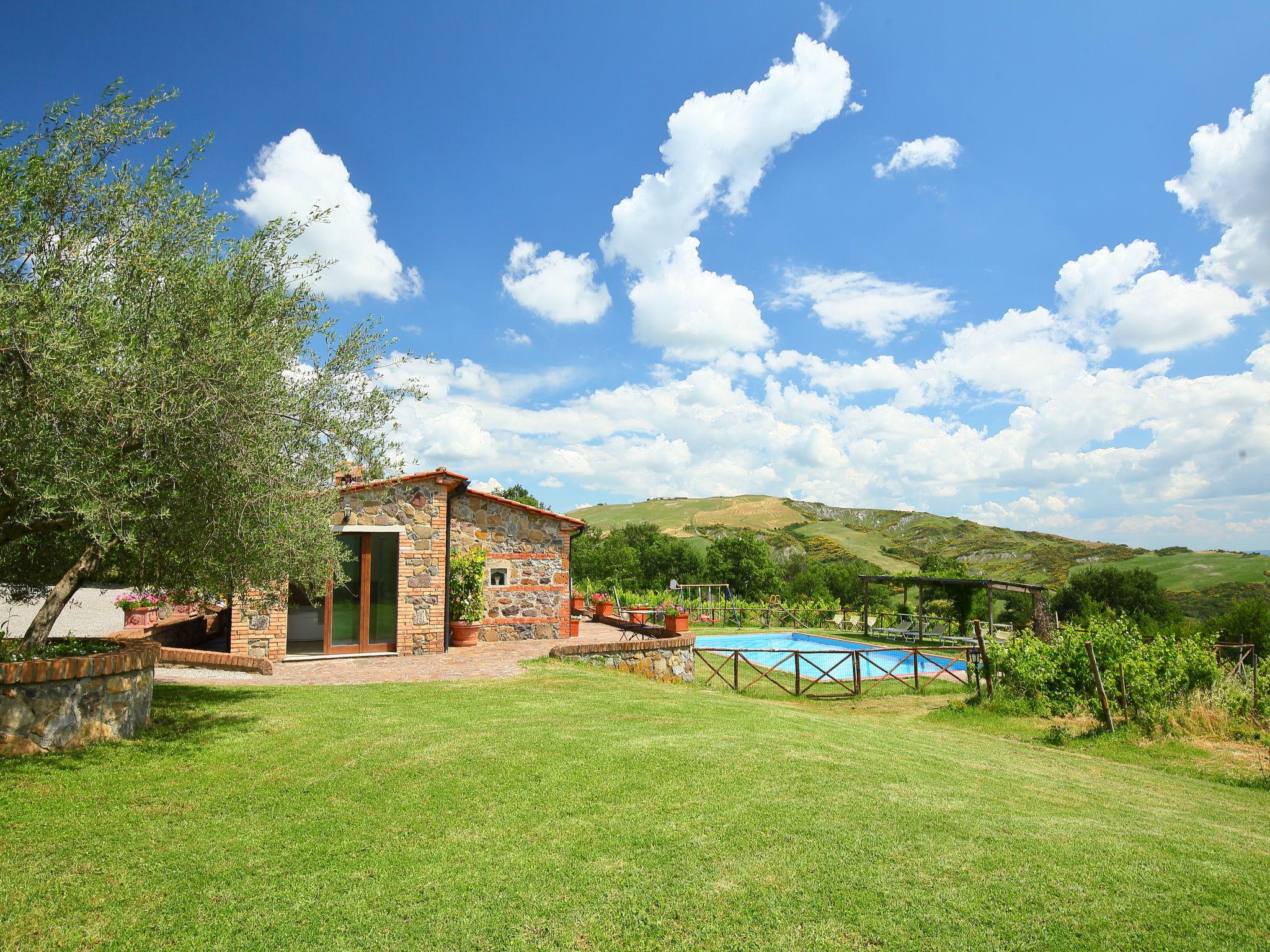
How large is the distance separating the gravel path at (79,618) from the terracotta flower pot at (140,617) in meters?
0.61

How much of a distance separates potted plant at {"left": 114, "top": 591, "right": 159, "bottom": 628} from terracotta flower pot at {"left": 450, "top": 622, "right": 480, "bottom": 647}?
5585 mm

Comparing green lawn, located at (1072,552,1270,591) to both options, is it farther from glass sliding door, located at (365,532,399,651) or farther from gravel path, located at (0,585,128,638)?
gravel path, located at (0,585,128,638)

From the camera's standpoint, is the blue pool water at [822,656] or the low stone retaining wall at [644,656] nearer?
the low stone retaining wall at [644,656]

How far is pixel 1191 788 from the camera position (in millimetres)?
A: 7754

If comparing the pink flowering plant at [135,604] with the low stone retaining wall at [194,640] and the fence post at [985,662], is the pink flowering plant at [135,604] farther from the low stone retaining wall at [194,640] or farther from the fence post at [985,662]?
the fence post at [985,662]

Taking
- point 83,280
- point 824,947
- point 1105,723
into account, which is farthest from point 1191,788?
point 83,280

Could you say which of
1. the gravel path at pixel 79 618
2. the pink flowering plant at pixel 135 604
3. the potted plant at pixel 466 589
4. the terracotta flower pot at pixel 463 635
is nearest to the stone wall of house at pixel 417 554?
the terracotta flower pot at pixel 463 635

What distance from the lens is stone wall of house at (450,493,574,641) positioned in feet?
51.7

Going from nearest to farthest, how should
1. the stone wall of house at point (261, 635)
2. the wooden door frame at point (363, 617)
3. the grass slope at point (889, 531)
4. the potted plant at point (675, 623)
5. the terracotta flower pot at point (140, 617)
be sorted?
1. the stone wall of house at point (261, 635)
2. the wooden door frame at point (363, 617)
3. the terracotta flower pot at point (140, 617)
4. the potted plant at point (675, 623)
5. the grass slope at point (889, 531)

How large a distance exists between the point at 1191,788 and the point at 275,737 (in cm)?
972

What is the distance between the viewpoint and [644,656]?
43.6 ft

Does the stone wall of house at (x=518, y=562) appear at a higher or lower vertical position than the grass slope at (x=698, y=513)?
lower

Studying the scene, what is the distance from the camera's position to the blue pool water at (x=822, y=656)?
62.2 ft

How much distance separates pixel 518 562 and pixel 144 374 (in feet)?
36.3
